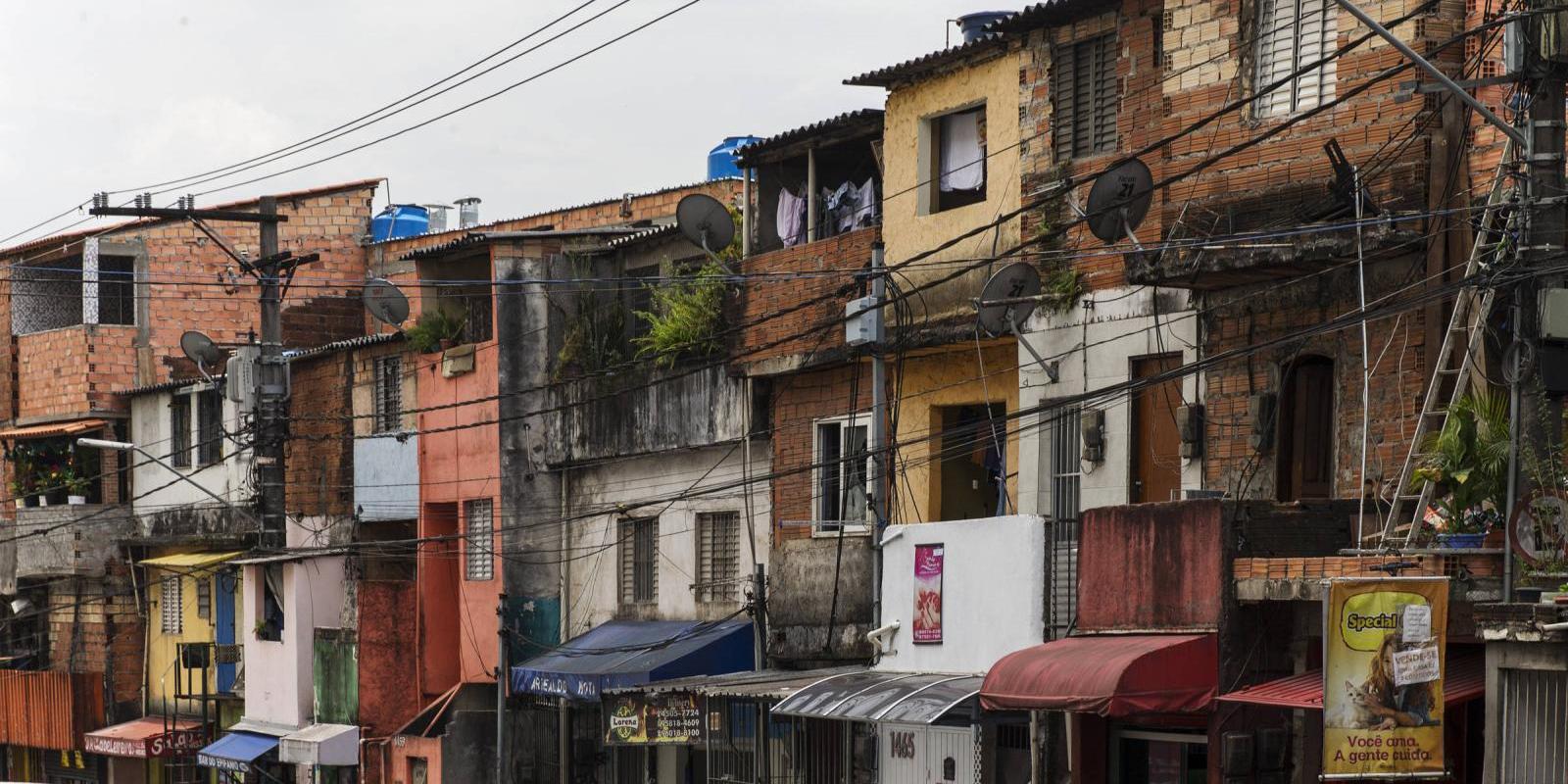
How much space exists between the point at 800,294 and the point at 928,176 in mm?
2569

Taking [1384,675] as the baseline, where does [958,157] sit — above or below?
above

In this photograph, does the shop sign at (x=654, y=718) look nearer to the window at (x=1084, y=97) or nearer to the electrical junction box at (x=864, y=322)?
the electrical junction box at (x=864, y=322)

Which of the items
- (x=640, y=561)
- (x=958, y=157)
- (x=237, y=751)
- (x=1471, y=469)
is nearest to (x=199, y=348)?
(x=237, y=751)

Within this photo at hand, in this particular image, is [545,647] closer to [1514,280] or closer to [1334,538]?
[1334,538]

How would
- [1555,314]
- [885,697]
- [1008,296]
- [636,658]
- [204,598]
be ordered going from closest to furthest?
1. [1555,314]
2. [885,697]
3. [1008,296]
4. [636,658]
5. [204,598]

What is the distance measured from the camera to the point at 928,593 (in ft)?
73.9

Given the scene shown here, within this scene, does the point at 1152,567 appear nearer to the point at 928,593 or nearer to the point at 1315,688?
the point at 1315,688

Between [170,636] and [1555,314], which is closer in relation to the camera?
[1555,314]

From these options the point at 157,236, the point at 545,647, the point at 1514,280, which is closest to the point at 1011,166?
the point at 1514,280

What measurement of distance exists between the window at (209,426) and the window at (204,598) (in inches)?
86.3

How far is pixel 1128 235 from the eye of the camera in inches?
783

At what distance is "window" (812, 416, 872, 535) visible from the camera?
24969mm

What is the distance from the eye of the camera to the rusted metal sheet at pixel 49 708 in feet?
133

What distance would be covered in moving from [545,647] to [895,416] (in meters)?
8.45
